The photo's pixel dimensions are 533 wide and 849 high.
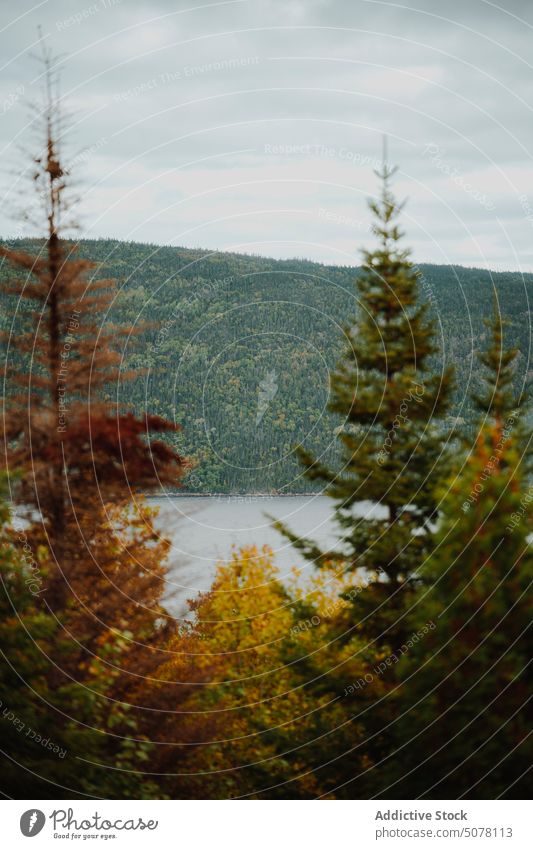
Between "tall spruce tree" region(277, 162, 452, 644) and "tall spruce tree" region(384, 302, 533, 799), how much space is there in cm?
284

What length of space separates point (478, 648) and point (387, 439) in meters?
5.39

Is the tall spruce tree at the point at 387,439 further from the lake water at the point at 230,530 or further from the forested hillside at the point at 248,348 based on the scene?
the forested hillside at the point at 248,348

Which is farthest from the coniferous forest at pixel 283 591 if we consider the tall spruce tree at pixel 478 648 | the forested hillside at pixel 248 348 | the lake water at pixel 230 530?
the forested hillside at pixel 248 348

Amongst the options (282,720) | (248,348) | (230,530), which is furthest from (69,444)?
(248,348)

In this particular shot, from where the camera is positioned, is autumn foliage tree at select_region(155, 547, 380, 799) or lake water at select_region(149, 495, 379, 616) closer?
autumn foliage tree at select_region(155, 547, 380, 799)

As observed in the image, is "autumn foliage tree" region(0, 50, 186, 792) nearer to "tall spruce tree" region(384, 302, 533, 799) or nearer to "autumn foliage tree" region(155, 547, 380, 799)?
"autumn foliage tree" region(155, 547, 380, 799)

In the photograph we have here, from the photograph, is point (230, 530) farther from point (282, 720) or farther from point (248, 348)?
point (282, 720)

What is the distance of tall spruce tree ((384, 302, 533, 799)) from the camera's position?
34.8ft

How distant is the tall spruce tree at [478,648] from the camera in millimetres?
10594

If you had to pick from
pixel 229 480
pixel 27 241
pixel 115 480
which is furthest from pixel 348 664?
pixel 229 480

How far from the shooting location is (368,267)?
1594 centimetres

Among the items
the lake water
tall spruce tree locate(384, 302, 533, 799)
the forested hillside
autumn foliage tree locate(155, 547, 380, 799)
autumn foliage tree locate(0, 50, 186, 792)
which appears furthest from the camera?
the forested hillside

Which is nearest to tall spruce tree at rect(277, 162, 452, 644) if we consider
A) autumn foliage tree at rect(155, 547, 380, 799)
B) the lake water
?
autumn foliage tree at rect(155, 547, 380, 799)
